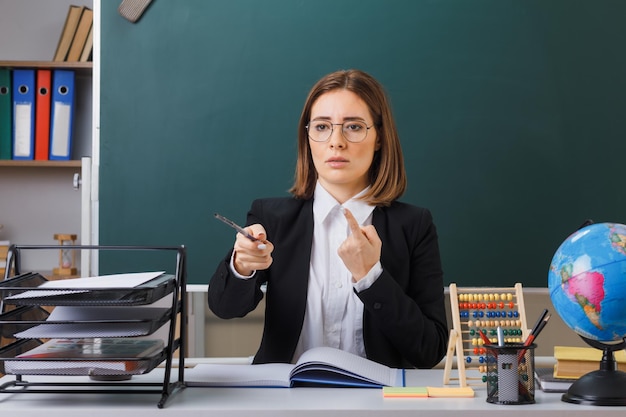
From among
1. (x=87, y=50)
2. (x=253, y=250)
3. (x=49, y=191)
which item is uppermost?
(x=87, y=50)

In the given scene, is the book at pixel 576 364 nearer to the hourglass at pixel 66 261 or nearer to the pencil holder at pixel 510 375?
the pencil holder at pixel 510 375

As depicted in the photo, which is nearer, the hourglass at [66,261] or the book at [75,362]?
the book at [75,362]

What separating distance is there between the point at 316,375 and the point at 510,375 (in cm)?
33

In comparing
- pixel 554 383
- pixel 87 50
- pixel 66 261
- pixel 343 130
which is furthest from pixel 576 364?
pixel 87 50

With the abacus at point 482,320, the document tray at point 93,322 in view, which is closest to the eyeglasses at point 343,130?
the abacus at point 482,320

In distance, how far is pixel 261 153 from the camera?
9.07 ft

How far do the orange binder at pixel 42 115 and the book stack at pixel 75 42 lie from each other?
131 millimetres

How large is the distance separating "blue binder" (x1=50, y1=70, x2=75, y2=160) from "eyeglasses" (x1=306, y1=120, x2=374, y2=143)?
1.76 metres

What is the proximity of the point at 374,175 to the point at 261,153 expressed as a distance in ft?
2.64

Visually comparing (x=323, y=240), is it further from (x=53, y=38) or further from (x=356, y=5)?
(x=53, y=38)

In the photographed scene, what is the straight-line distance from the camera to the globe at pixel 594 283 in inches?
44.8

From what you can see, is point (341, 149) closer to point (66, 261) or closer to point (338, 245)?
point (338, 245)

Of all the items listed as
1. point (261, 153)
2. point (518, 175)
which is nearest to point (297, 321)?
point (261, 153)

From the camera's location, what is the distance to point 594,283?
3.76 ft
